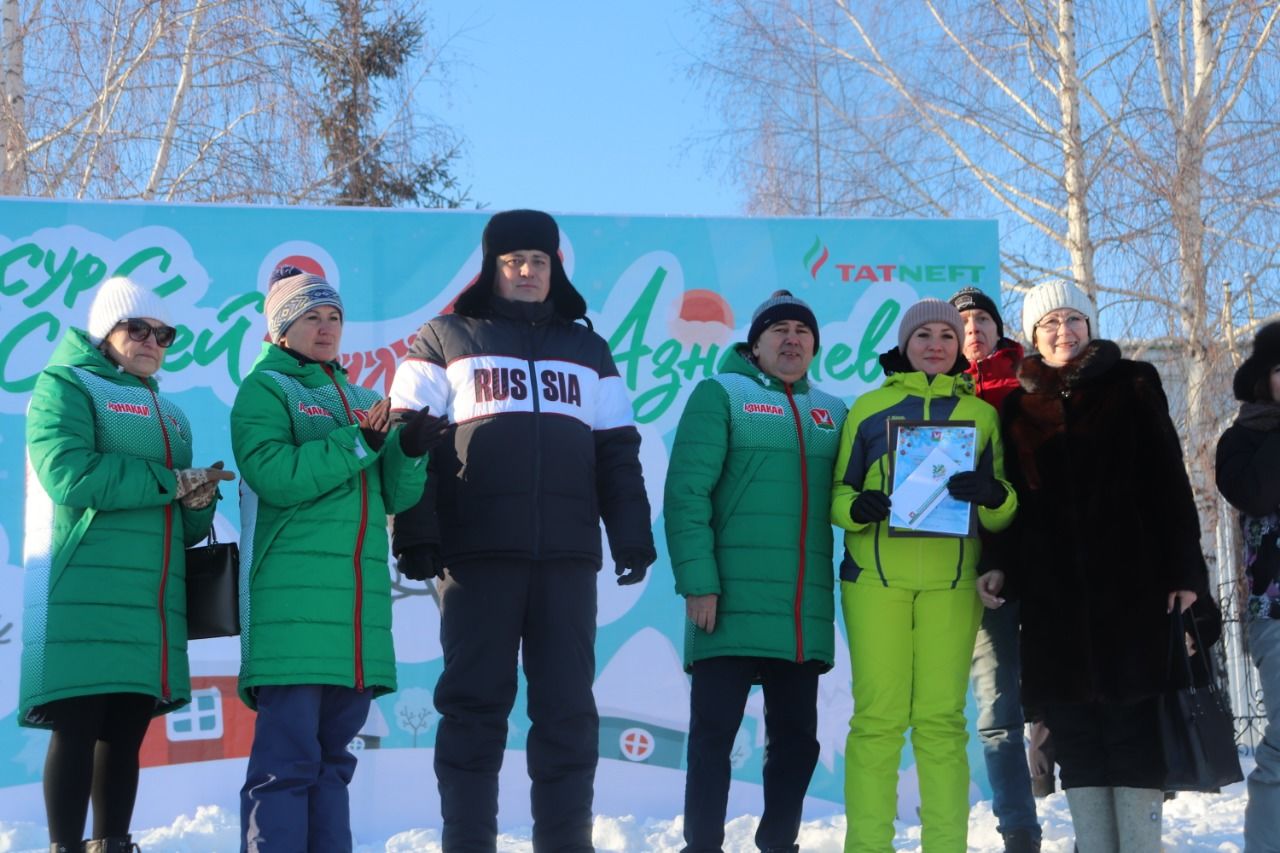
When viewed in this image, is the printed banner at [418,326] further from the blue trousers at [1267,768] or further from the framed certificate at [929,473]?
the framed certificate at [929,473]

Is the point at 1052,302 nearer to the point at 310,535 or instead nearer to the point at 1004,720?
the point at 1004,720

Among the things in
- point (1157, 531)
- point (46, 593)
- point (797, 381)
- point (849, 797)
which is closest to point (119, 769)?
point (46, 593)

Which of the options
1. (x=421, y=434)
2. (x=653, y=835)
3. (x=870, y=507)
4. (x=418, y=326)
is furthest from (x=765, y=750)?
(x=418, y=326)

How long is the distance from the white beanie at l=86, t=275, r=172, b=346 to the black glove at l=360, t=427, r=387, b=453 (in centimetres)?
78

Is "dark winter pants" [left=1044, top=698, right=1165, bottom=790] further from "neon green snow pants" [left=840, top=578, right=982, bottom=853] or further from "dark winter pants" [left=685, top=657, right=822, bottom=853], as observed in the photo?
"dark winter pants" [left=685, top=657, right=822, bottom=853]

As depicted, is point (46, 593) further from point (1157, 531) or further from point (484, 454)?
point (1157, 531)

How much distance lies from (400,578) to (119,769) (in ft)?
6.04

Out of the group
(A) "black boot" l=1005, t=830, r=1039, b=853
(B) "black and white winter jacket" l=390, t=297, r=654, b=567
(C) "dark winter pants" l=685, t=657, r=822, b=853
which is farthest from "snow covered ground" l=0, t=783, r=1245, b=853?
(B) "black and white winter jacket" l=390, t=297, r=654, b=567

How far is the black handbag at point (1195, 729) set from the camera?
140 inches

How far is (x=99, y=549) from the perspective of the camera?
11.6 ft

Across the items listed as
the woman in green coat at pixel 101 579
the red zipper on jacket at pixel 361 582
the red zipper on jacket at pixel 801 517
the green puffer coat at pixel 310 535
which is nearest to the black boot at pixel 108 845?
the woman in green coat at pixel 101 579

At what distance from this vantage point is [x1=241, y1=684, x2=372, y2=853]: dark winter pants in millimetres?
3289

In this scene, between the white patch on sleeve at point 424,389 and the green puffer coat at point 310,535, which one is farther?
the white patch on sleeve at point 424,389

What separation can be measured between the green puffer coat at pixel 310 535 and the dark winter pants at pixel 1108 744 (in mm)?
1866
